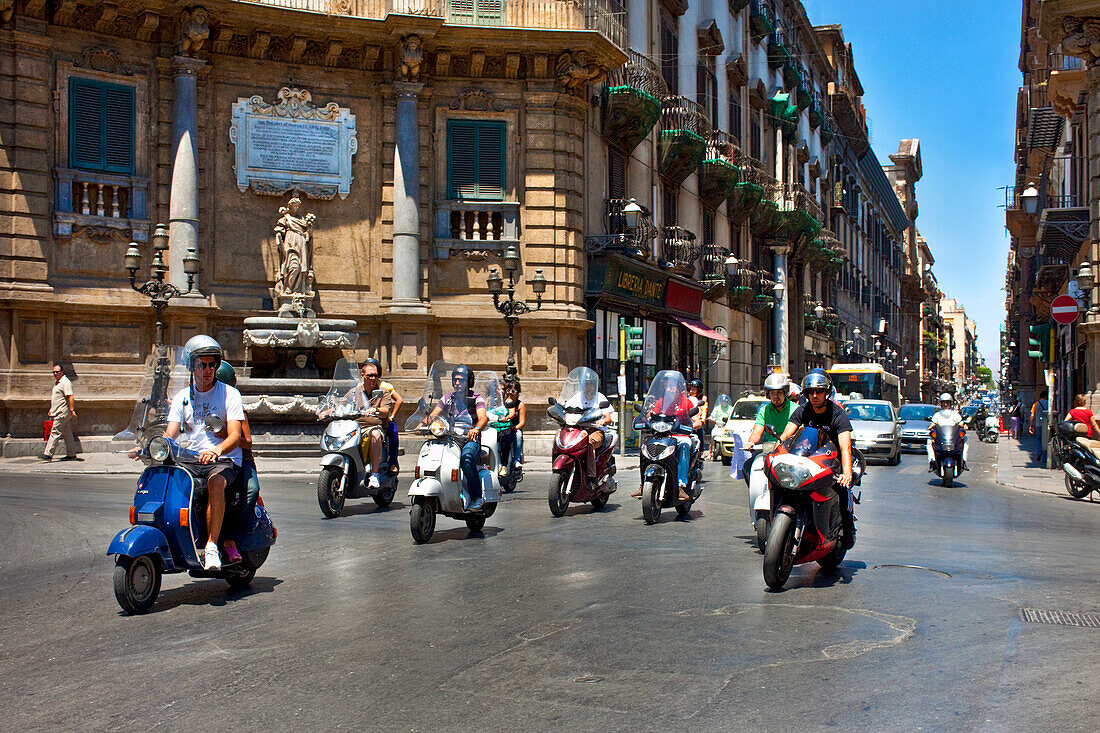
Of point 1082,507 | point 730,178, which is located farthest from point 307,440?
point 730,178

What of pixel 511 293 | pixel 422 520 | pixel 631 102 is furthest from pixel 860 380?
pixel 422 520

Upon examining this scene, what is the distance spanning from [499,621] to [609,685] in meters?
1.60

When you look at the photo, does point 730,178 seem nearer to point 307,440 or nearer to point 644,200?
point 644,200

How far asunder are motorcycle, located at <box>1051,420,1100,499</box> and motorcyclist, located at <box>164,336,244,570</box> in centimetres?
1331

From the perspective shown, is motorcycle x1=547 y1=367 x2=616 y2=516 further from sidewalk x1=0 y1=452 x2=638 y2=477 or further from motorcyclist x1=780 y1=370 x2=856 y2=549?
sidewalk x1=0 y1=452 x2=638 y2=477

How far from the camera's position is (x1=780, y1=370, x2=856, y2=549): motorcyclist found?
8195 millimetres

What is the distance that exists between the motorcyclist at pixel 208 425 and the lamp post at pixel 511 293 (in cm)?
1399

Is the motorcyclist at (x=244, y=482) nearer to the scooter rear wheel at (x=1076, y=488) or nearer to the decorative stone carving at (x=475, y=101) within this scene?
the scooter rear wheel at (x=1076, y=488)

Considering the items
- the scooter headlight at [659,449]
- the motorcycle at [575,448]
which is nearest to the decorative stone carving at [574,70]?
the motorcycle at [575,448]

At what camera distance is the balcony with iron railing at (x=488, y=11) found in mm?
23391

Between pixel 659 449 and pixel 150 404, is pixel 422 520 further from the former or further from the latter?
pixel 659 449

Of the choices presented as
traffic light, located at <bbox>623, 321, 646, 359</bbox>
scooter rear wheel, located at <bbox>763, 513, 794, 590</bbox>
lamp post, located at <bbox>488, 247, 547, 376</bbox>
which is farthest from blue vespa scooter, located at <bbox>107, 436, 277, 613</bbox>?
traffic light, located at <bbox>623, 321, 646, 359</bbox>

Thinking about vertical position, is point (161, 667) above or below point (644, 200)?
below

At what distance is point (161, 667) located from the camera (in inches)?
221
